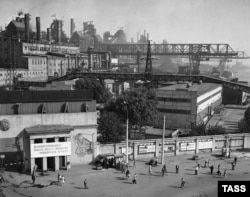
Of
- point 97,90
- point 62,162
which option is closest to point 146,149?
point 62,162

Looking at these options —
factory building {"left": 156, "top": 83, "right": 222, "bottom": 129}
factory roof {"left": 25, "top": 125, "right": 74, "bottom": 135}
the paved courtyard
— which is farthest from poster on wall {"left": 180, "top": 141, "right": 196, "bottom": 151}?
factory building {"left": 156, "top": 83, "right": 222, "bottom": 129}

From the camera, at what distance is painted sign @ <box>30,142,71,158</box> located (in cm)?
3129

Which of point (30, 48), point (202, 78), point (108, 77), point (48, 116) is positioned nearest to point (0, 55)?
point (30, 48)

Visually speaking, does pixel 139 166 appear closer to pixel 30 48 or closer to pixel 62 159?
pixel 62 159

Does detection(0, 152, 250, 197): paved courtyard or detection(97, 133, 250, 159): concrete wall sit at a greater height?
detection(97, 133, 250, 159): concrete wall

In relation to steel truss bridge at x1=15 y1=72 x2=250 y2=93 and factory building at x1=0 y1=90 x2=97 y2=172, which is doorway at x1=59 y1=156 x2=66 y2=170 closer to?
factory building at x1=0 y1=90 x2=97 y2=172

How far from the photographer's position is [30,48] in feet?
339

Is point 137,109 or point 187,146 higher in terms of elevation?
point 137,109

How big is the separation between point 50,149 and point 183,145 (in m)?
17.8

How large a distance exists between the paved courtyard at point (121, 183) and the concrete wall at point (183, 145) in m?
2.53

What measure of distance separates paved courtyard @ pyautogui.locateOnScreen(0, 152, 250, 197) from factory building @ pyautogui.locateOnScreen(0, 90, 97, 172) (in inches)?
72.0

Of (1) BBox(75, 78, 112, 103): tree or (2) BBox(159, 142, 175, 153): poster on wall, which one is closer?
(2) BBox(159, 142, 175, 153): poster on wall

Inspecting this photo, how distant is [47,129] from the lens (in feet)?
105

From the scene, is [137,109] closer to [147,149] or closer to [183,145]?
[183,145]
